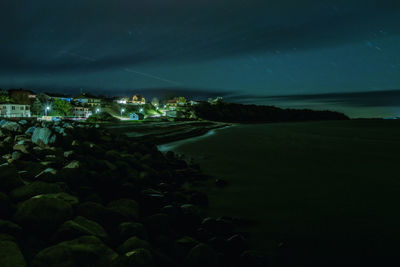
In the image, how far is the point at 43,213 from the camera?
295 centimetres

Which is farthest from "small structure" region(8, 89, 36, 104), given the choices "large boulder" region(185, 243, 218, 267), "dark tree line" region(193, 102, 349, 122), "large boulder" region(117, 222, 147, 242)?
"large boulder" region(185, 243, 218, 267)

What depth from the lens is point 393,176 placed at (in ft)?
31.0

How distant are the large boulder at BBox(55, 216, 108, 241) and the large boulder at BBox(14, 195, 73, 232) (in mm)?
213

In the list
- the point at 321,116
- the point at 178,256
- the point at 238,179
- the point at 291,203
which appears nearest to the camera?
the point at 178,256

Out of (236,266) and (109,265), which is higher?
(109,265)

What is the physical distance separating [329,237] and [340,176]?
5.66m

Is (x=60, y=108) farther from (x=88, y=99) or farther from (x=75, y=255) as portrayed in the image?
Answer: (x=75, y=255)

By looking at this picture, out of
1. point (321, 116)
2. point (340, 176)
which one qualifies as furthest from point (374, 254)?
point (321, 116)

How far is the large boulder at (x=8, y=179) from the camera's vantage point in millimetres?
3719

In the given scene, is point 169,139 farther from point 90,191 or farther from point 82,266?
point 82,266

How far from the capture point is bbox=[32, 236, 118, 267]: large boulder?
225cm

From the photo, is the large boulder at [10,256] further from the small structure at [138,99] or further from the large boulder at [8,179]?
the small structure at [138,99]

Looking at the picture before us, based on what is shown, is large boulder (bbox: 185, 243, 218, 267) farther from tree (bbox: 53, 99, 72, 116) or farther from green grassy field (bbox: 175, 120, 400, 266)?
tree (bbox: 53, 99, 72, 116)

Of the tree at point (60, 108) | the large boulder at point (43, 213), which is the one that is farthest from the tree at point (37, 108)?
the large boulder at point (43, 213)
